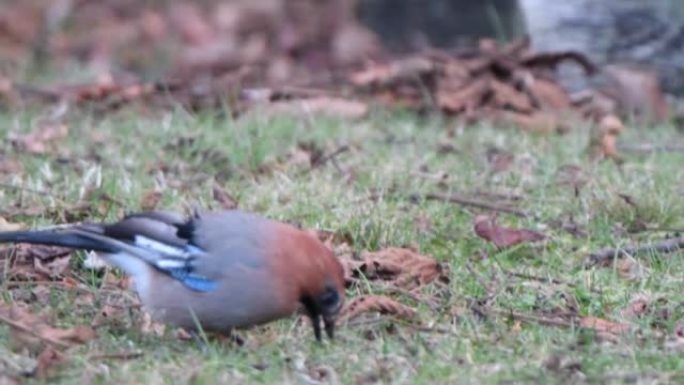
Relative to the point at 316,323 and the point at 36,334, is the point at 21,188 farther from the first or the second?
the point at 316,323

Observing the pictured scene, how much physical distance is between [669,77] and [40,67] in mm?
3639

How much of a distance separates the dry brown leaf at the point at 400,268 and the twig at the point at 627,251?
55 centimetres

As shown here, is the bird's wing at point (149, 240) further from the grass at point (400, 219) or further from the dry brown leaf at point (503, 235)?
the dry brown leaf at point (503, 235)

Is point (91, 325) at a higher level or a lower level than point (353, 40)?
higher

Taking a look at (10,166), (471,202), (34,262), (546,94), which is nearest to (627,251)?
(471,202)

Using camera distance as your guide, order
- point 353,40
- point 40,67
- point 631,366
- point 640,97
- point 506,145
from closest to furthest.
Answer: point 631,366 → point 506,145 → point 640,97 → point 40,67 → point 353,40

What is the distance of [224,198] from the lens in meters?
6.45

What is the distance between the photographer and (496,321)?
5066 mm

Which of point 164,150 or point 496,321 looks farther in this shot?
point 164,150

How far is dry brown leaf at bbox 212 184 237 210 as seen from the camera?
20.9 ft

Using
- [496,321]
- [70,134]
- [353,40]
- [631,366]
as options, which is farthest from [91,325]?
[353,40]

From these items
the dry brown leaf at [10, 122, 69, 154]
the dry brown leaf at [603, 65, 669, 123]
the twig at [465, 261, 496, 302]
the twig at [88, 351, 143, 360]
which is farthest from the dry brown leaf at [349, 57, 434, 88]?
the twig at [88, 351, 143, 360]

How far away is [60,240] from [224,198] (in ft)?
5.56

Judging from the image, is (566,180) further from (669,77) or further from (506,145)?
(669,77)
